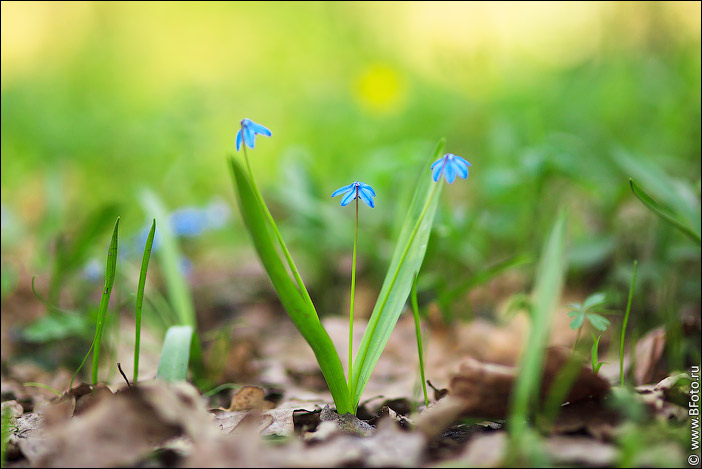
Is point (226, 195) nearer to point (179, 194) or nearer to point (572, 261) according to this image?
point (179, 194)

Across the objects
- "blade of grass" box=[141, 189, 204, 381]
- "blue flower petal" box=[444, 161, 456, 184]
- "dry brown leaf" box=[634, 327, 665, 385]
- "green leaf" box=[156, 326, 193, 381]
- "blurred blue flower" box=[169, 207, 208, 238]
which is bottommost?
"dry brown leaf" box=[634, 327, 665, 385]

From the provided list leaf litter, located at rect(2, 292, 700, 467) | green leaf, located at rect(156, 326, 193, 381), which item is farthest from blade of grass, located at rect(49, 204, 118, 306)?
green leaf, located at rect(156, 326, 193, 381)

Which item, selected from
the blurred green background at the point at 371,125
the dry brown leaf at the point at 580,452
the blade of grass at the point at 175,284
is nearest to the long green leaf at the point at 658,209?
the blurred green background at the point at 371,125

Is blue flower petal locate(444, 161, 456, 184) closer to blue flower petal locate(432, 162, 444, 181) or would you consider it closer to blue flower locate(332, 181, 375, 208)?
blue flower petal locate(432, 162, 444, 181)

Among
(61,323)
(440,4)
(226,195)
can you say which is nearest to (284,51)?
(440,4)

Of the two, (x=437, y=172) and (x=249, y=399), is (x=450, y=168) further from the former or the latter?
(x=249, y=399)

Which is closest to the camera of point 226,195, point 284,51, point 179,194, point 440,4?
point 179,194

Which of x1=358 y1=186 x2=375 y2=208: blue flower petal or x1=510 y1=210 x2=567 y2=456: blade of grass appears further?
x1=358 y1=186 x2=375 y2=208: blue flower petal

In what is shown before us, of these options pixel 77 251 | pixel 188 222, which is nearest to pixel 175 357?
pixel 77 251
